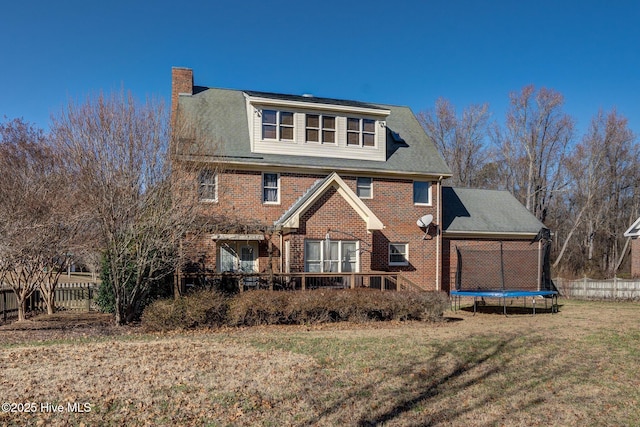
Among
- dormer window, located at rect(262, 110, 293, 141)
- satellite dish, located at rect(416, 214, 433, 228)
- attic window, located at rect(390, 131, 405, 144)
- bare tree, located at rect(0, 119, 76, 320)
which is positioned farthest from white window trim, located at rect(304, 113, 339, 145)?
bare tree, located at rect(0, 119, 76, 320)

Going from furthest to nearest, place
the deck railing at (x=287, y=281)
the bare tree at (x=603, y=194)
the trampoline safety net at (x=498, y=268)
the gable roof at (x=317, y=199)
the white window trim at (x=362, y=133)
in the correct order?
the bare tree at (x=603, y=194)
the trampoline safety net at (x=498, y=268)
the white window trim at (x=362, y=133)
the gable roof at (x=317, y=199)
the deck railing at (x=287, y=281)

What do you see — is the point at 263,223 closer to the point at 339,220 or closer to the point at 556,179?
the point at 339,220

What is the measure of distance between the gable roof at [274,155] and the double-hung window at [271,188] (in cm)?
64

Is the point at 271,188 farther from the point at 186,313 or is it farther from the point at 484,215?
the point at 484,215

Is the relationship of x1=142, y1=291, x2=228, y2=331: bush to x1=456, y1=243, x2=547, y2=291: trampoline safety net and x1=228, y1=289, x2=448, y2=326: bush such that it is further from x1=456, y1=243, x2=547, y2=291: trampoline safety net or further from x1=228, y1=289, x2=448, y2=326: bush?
x1=456, y1=243, x2=547, y2=291: trampoline safety net

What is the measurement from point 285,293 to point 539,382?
7302 millimetres

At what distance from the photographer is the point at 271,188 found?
19.8 metres

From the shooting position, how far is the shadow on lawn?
6561mm

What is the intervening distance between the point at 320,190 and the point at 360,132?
452cm

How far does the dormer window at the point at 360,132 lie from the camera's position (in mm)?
21188

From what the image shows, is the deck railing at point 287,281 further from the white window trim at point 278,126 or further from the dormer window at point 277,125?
the dormer window at point 277,125

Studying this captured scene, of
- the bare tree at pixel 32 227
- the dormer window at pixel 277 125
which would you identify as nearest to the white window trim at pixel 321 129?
the dormer window at pixel 277 125

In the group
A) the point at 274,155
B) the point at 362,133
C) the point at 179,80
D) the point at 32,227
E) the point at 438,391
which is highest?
the point at 179,80

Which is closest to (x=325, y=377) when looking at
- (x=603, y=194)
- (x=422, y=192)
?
(x=422, y=192)
